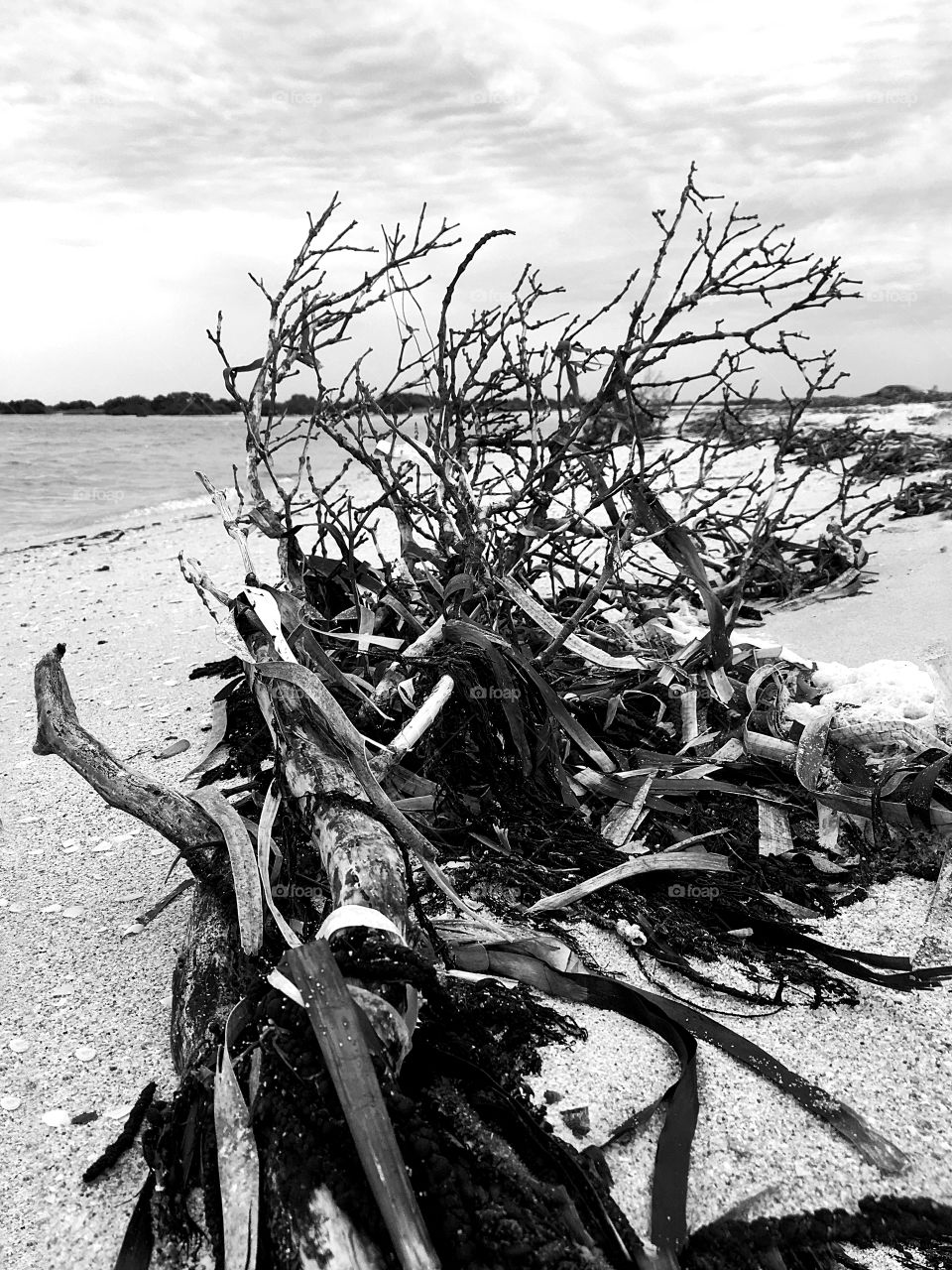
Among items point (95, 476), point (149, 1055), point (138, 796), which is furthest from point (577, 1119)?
point (95, 476)

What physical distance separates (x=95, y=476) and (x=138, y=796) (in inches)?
705

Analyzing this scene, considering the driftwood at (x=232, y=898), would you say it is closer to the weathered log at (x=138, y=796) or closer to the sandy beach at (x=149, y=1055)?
the weathered log at (x=138, y=796)

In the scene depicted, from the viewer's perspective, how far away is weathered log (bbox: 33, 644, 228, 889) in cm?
209

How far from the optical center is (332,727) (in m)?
2.31

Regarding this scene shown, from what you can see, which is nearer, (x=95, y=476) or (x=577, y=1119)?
(x=577, y=1119)

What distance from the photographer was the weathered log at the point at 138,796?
209 cm

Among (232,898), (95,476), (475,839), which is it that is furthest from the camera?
(95,476)

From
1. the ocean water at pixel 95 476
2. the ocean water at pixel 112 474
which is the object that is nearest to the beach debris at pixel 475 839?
the ocean water at pixel 112 474

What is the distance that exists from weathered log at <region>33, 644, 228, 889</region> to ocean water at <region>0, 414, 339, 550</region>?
31.4 feet

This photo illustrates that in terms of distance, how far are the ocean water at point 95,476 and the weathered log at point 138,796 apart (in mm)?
9571

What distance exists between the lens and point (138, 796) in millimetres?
2113

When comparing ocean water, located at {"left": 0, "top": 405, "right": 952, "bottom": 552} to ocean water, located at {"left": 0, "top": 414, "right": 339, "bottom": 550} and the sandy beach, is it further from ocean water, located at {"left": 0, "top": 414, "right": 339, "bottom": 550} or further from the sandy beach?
the sandy beach

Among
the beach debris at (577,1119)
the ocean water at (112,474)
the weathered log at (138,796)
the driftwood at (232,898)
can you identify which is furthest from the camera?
the ocean water at (112,474)

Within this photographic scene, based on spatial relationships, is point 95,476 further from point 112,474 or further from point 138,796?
point 138,796
